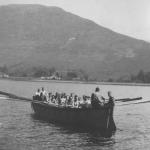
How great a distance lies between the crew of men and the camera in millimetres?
35634

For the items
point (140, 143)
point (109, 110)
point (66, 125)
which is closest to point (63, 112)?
point (66, 125)

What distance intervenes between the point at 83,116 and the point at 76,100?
4613mm

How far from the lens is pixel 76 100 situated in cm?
4238

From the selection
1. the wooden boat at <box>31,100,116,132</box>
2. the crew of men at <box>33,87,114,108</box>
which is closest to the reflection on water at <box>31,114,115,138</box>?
the wooden boat at <box>31,100,116,132</box>

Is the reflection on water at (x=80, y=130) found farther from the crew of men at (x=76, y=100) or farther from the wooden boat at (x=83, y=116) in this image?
the crew of men at (x=76, y=100)

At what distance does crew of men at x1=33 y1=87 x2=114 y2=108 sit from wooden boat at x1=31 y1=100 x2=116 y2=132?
2.16 feet

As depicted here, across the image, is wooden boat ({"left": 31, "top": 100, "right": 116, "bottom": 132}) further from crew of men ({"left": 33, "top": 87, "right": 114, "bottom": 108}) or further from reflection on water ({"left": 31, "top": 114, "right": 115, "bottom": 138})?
crew of men ({"left": 33, "top": 87, "right": 114, "bottom": 108})

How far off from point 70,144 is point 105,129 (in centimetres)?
564

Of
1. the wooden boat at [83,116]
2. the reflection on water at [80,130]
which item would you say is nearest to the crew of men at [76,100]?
the wooden boat at [83,116]

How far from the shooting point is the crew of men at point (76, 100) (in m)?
35.6

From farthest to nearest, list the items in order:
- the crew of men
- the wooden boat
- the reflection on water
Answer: the reflection on water, the wooden boat, the crew of men

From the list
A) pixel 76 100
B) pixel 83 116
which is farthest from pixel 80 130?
pixel 76 100

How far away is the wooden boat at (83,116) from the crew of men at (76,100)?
66 cm

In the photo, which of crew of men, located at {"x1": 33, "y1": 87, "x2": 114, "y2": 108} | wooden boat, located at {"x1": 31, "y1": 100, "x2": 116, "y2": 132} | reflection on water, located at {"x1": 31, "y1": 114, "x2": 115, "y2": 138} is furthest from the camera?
reflection on water, located at {"x1": 31, "y1": 114, "x2": 115, "y2": 138}
